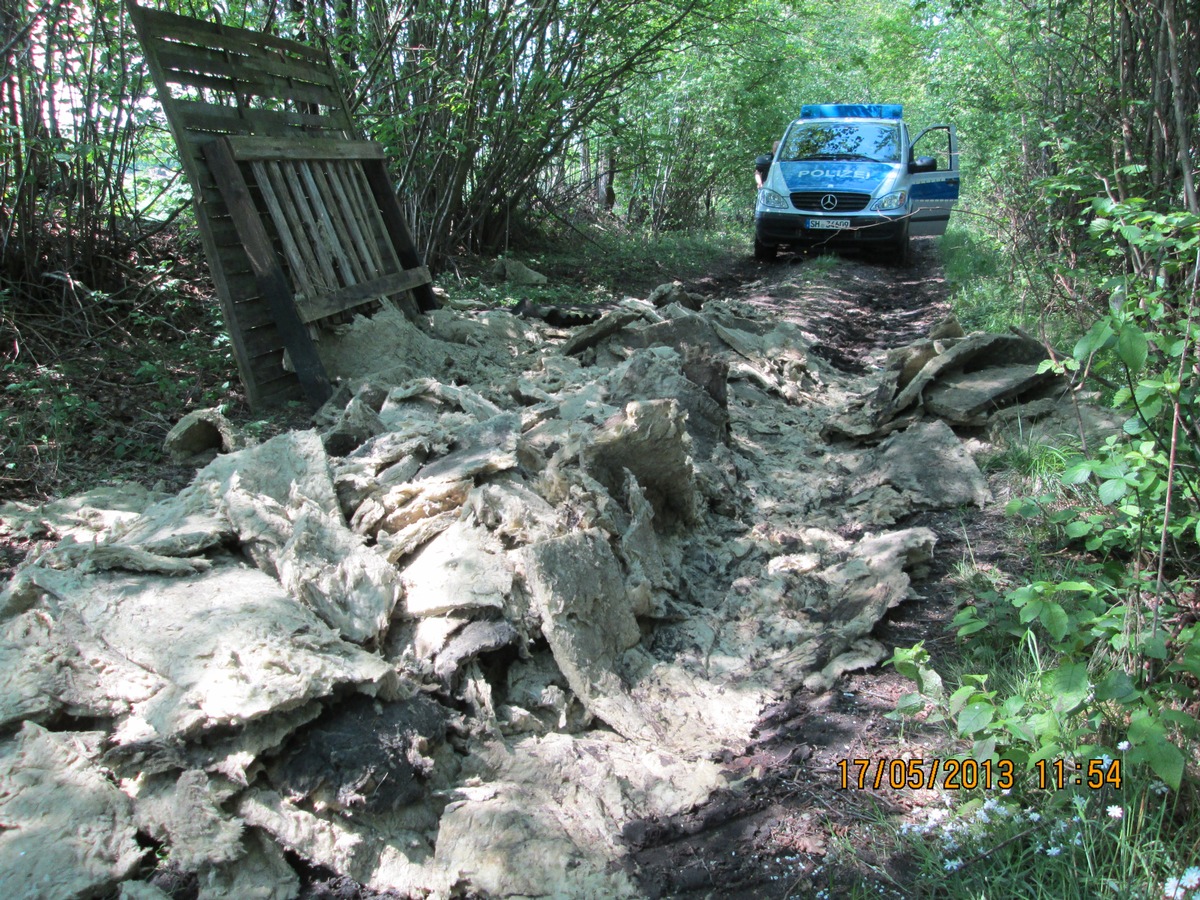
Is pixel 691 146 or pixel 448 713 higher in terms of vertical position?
pixel 691 146

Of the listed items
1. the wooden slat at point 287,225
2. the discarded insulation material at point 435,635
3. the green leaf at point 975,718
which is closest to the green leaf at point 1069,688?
the green leaf at point 975,718

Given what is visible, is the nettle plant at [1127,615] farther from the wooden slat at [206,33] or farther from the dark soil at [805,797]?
the wooden slat at [206,33]

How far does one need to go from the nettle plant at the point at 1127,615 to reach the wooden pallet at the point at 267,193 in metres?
4.19

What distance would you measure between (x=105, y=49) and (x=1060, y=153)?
6.53 metres

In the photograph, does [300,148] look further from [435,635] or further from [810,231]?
[810,231]

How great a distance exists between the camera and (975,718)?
6.40 feet

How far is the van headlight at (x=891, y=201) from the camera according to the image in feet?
36.1

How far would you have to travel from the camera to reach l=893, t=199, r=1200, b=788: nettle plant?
6.48 ft

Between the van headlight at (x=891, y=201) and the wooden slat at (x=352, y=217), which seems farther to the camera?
the van headlight at (x=891, y=201)

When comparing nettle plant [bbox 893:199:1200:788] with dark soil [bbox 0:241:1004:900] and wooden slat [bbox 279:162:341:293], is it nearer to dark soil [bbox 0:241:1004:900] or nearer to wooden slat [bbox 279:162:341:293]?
dark soil [bbox 0:241:1004:900]

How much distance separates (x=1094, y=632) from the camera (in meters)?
2.16

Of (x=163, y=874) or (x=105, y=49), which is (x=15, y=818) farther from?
(x=105, y=49)

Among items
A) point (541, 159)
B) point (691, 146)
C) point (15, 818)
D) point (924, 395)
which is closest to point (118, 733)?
point (15, 818)

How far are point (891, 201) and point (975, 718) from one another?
10.3 meters
